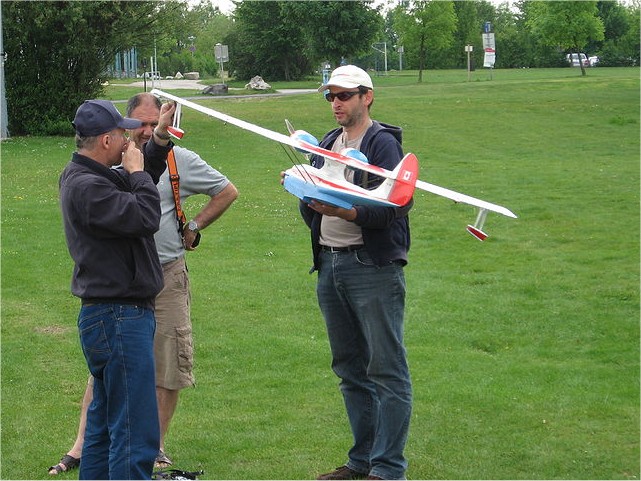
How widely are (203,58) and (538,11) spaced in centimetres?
2721

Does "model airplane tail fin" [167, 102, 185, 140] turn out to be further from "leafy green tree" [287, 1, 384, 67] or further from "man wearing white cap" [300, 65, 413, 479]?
"leafy green tree" [287, 1, 384, 67]

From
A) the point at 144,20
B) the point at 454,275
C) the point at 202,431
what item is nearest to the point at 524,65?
the point at 144,20

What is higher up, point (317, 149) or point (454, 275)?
point (317, 149)

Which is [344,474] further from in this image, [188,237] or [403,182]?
[403,182]

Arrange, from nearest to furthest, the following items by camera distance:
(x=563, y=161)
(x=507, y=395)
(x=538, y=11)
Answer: (x=507, y=395) < (x=563, y=161) < (x=538, y=11)

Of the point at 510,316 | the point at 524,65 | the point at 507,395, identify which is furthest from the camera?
the point at 524,65

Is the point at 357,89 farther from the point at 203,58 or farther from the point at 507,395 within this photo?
the point at 203,58

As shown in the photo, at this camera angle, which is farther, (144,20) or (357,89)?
(144,20)

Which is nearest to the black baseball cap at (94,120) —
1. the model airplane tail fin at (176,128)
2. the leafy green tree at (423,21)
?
the model airplane tail fin at (176,128)

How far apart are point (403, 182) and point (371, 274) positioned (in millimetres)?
564

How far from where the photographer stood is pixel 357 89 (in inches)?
198

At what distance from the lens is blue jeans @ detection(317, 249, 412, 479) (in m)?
4.98

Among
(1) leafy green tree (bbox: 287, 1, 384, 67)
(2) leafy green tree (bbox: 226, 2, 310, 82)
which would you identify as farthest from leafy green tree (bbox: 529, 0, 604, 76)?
(2) leafy green tree (bbox: 226, 2, 310, 82)

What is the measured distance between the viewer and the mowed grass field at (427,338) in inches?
236
